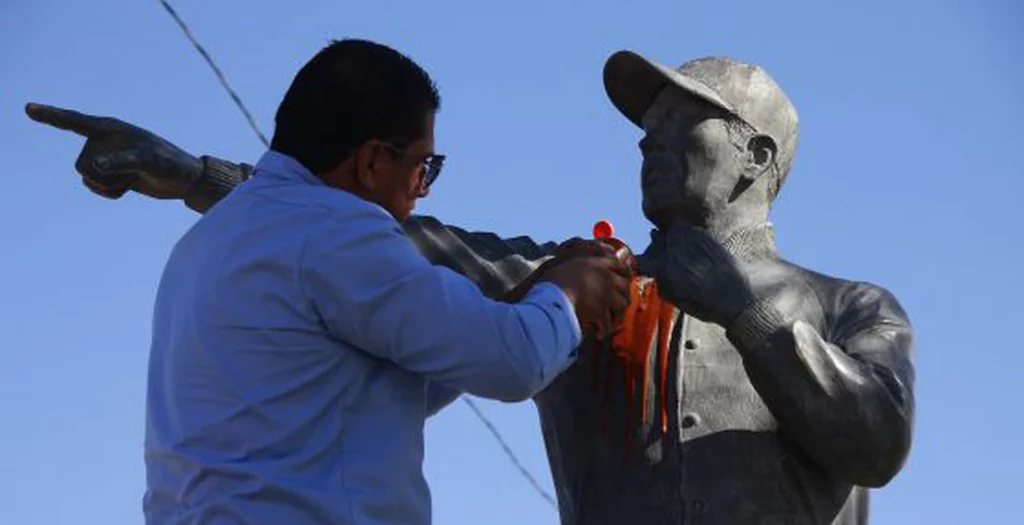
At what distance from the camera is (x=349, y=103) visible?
5332mm

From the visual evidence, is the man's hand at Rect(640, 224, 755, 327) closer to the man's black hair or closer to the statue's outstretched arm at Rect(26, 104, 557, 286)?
the statue's outstretched arm at Rect(26, 104, 557, 286)

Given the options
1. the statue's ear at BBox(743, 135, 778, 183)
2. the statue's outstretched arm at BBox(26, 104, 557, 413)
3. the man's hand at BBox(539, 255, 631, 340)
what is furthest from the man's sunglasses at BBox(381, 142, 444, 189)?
the statue's ear at BBox(743, 135, 778, 183)

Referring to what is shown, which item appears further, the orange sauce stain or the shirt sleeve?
the orange sauce stain

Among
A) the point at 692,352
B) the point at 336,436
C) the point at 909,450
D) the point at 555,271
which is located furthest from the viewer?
the point at 692,352

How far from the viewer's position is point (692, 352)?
292 inches

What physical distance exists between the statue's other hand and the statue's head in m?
1.49

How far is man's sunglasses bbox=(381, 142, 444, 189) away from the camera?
540cm

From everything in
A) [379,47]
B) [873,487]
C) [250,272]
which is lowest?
[873,487]

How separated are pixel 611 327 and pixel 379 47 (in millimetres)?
926

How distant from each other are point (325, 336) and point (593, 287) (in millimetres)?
748

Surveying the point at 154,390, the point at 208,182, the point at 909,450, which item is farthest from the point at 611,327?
the point at 208,182

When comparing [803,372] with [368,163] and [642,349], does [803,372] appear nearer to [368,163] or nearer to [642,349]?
[642,349]

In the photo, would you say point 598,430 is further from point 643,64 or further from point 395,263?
point 395,263

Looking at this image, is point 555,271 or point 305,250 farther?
point 555,271
